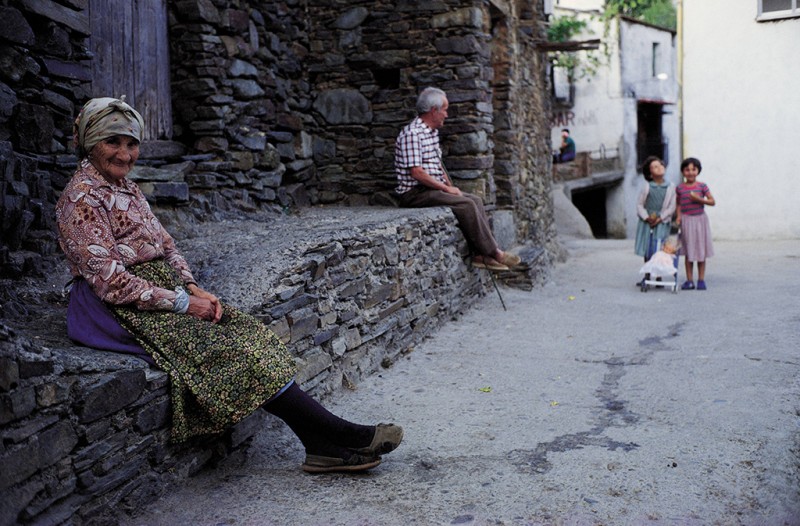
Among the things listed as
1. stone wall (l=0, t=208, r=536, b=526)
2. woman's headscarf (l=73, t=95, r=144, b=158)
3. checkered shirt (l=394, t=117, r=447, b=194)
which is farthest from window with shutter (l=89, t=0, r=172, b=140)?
woman's headscarf (l=73, t=95, r=144, b=158)

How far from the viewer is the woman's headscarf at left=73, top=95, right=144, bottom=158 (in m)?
2.88

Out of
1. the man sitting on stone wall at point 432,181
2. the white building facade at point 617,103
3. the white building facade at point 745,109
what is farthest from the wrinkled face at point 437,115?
the white building facade at point 617,103

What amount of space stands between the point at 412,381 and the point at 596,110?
2211 cm

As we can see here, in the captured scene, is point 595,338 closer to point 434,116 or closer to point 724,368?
point 724,368

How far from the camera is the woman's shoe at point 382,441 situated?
123 inches

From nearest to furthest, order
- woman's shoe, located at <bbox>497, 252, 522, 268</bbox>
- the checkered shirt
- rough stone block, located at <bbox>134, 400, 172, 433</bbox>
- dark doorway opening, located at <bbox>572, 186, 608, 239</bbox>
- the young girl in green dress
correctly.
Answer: rough stone block, located at <bbox>134, 400, 172, 433</bbox> < the checkered shirt < woman's shoe, located at <bbox>497, 252, 522, 268</bbox> < the young girl in green dress < dark doorway opening, located at <bbox>572, 186, 608, 239</bbox>

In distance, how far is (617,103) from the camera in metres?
25.0

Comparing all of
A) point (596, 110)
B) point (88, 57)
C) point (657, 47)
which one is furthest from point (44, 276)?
point (657, 47)

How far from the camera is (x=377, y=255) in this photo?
16.4 feet

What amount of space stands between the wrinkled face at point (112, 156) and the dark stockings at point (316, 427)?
39.6 inches

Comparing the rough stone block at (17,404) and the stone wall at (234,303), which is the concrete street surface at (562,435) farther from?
the rough stone block at (17,404)

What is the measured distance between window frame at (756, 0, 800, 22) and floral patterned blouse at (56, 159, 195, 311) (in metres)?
11.9

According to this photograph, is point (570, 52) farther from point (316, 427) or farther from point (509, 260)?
point (316, 427)

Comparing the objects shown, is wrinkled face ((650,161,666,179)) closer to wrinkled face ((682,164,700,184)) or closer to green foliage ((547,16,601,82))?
wrinkled face ((682,164,700,184))
